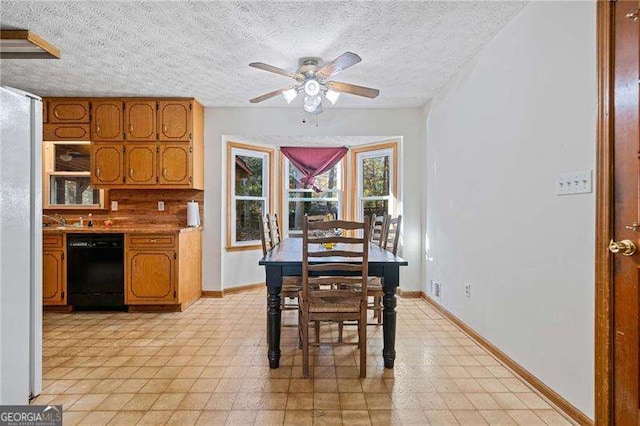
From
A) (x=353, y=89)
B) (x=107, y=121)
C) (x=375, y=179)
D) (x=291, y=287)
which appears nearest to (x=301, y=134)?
(x=375, y=179)

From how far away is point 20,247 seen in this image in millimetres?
1927

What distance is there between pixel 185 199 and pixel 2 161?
8.97ft

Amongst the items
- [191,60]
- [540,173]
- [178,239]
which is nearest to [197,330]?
[178,239]

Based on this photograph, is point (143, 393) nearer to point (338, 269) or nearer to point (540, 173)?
point (338, 269)

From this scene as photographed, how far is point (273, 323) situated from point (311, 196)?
304 cm

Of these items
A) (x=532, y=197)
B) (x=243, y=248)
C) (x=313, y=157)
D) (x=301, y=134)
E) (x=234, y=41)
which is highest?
(x=234, y=41)

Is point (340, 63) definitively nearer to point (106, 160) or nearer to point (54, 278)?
point (106, 160)

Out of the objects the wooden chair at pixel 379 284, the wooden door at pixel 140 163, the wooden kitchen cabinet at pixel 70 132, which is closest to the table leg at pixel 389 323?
the wooden chair at pixel 379 284

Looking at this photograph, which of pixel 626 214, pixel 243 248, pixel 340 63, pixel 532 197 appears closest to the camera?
pixel 626 214

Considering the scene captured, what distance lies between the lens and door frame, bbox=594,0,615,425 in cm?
164

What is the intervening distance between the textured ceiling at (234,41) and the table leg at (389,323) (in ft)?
6.21

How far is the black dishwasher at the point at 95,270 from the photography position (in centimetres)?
384

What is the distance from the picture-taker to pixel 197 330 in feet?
10.9

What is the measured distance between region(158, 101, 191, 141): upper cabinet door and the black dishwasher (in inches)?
49.9
